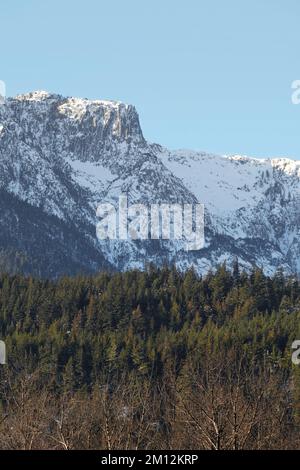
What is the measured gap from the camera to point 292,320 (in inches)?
6378

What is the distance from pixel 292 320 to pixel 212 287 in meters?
40.1

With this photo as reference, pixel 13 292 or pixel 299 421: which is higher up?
Answer: pixel 13 292

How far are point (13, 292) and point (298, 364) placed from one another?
96245 mm

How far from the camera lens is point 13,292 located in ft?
654

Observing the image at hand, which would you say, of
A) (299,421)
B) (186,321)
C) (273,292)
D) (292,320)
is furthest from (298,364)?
(273,292)

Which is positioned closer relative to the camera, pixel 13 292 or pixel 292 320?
pixel 292 320

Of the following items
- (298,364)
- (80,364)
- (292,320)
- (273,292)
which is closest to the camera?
(298,364)
